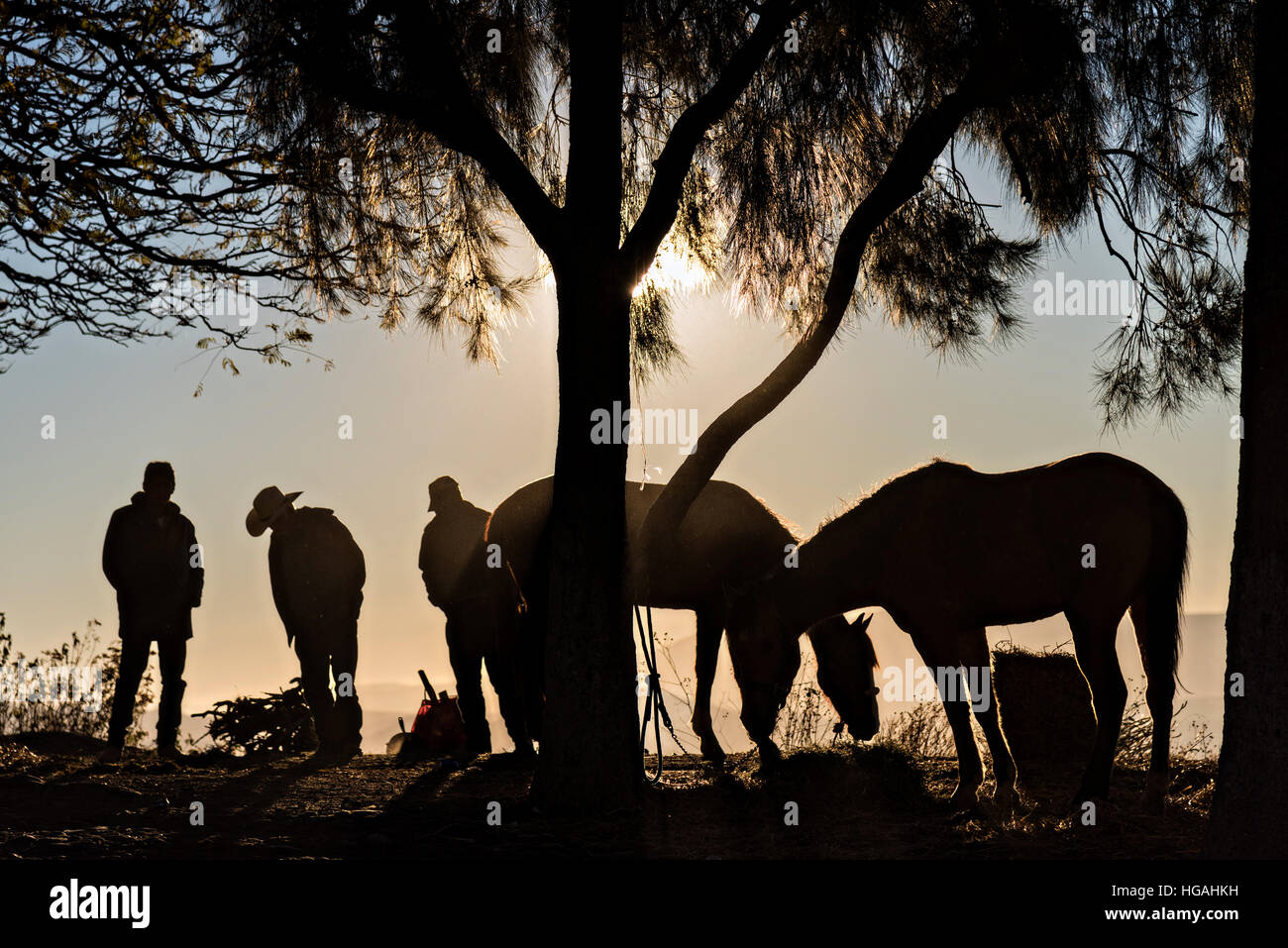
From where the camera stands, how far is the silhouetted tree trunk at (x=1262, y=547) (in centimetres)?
450

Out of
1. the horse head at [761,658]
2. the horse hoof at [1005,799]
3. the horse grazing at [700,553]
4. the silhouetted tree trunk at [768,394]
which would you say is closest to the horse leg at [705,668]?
the horse grazing at [700,553]

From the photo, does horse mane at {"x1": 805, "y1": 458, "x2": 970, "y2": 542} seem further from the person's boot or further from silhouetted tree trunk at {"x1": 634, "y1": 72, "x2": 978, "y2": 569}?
the person's boot

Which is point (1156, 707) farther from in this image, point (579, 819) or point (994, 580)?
point (579, 819)

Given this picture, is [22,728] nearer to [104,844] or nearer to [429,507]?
[429,507]

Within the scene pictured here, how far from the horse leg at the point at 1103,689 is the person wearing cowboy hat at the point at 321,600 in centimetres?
580

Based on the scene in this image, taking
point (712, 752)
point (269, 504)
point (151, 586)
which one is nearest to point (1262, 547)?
point (712, 752)

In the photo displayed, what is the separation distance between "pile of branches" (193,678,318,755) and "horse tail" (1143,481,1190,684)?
736cm

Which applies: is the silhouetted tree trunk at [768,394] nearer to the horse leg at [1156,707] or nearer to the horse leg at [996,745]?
the horse leg at [996,745]

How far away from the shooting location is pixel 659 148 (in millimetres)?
8562

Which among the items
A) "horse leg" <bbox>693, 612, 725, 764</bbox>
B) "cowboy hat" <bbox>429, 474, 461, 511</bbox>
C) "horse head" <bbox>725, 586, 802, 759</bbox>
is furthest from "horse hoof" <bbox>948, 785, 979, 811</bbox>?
"cowboy hat" <bbox>429, 474, 461, 511</bbox>

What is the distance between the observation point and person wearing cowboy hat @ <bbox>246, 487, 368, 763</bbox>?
29.3ft

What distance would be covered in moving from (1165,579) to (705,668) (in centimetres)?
402

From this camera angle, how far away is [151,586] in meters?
8.98
